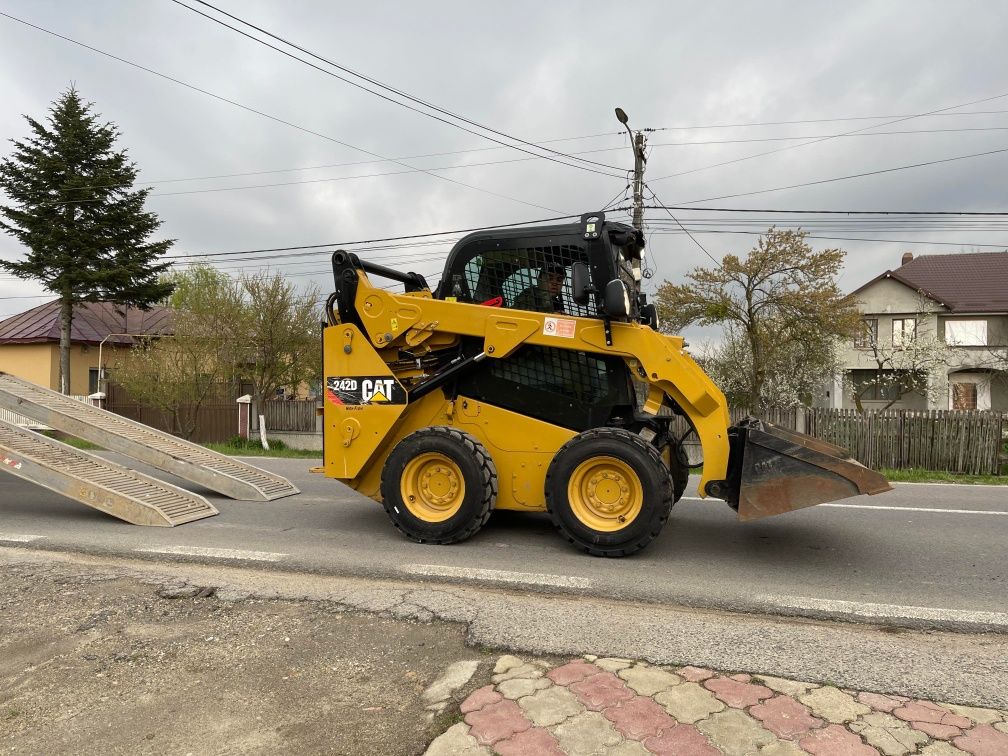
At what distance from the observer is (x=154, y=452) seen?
7.75 meters

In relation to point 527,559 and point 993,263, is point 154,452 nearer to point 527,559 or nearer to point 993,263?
point 527,559

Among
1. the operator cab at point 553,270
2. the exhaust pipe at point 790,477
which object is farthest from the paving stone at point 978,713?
the operator cab at point 553,270

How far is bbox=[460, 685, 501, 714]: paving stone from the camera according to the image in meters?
2.92

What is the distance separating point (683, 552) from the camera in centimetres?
561

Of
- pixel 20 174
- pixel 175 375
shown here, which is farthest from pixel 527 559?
pixel 20 174

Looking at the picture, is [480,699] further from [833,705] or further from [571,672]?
[833,705]

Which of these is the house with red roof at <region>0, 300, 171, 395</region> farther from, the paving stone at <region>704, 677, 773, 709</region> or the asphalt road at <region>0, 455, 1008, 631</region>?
the paving stone at <region>704, 677, 773, 709</region>

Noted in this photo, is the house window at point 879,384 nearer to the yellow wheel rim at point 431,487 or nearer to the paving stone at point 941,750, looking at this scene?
the yellow wheel rim at point 431,487

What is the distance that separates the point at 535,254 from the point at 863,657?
12.4 ft

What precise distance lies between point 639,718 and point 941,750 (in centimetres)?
110

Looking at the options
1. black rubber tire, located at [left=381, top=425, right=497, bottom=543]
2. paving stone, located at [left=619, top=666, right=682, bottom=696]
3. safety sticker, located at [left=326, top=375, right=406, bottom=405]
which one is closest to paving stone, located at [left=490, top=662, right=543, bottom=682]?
paving stone, located at [left=619, top=666, right=682, bottom=696]

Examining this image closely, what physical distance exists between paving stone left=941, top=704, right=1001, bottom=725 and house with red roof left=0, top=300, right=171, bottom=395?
2913 cm

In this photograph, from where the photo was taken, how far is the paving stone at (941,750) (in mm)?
2557

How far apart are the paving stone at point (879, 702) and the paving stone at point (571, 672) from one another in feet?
3.75
